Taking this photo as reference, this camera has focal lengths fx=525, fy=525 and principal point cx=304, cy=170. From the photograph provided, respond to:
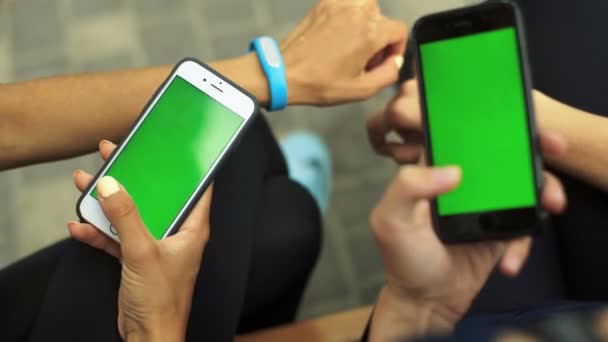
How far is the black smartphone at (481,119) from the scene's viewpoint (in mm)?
454

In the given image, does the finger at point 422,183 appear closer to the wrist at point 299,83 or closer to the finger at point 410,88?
the finger at point 410,88

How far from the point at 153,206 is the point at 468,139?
0.35 meters

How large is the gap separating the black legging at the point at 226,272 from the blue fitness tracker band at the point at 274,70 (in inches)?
3.1

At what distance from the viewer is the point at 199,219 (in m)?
0.59

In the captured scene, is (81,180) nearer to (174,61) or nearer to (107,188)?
(107,188)

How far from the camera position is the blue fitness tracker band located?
2.24 ft

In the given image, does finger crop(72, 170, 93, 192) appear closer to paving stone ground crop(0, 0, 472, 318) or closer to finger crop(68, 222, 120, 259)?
finger crop(68, 222, 120, 259)

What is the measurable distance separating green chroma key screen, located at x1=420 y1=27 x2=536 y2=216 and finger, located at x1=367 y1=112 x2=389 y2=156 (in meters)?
0.17

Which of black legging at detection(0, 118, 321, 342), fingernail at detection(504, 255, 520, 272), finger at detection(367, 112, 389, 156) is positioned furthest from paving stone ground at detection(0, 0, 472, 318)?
fingernail at detection(504, 255, 520, 272)

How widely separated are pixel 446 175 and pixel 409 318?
0.56 feet

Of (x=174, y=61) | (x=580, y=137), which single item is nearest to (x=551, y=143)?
(x=580, y=137)

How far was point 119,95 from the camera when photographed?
2.21 ft

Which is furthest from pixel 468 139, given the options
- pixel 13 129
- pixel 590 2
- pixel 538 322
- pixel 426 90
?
pixel 13 129

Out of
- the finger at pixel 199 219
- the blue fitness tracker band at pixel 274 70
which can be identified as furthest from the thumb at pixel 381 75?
the finger at pixel 199 219
